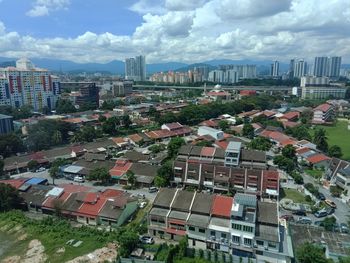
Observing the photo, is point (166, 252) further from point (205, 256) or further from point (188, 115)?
point (188, 115)

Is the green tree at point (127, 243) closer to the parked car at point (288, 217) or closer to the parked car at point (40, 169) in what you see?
the parked car at point (288, 217)

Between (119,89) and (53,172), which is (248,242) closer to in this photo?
(53,172)

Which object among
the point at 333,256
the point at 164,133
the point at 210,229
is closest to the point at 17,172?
the point at 164,133

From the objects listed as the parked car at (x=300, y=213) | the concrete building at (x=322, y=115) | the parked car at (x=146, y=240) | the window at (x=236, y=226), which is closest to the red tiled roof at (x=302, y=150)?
the parked car at (x=300, y=213)

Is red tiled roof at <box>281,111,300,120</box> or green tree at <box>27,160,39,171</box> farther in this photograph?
red tiled roof at <box>281,111,300,120</box>

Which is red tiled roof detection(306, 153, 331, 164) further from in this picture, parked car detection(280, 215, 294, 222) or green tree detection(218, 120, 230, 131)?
green tree detection(218, 120, 230, 131)

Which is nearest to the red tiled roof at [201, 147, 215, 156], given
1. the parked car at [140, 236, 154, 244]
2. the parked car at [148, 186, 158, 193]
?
the parked car at [148, 186, 158, 193]
